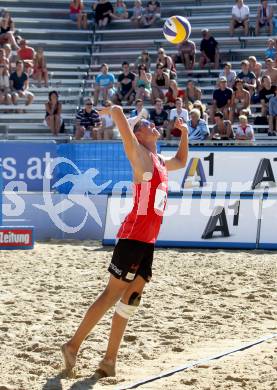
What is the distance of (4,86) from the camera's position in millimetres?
20734

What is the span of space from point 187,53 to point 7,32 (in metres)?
4.60

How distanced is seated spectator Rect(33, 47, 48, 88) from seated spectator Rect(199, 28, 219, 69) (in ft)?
12.2

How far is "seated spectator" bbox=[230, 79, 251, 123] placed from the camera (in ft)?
59.4

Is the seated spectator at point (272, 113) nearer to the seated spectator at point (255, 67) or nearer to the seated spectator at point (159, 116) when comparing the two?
the seated spectator at point (255, 67)

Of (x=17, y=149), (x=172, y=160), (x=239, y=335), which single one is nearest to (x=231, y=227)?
(x=17, y=149)

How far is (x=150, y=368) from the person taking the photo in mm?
6344

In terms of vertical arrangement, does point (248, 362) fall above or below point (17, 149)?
below

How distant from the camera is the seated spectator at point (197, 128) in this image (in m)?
16.4

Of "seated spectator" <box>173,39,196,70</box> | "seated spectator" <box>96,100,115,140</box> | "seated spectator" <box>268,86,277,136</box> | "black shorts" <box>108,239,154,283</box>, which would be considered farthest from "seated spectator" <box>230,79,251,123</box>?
"black shorts" <box>108,239,154,283</box>

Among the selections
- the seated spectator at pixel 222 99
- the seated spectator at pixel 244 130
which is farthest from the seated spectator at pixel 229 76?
the seated spectator at pixel 244 130

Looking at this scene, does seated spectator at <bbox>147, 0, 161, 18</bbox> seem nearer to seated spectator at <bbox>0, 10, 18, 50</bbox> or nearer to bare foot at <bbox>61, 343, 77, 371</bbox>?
seated spectator at <bbox>0, 10, 18, 50</bbox>

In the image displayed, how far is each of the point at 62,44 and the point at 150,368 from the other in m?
18.3

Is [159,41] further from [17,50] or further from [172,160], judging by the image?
[172,160]

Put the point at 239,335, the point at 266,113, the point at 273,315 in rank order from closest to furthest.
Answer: the point at 239,335 < the point at 273,315 < the point at 266,113
